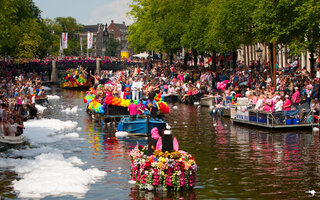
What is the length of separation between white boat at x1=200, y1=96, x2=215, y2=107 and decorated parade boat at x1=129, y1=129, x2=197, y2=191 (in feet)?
98.6

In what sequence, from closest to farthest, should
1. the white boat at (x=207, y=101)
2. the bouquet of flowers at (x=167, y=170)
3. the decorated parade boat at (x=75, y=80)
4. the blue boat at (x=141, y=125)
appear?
the bouquet of flowers at (x=167, y=170)
the blue boat at (x=141, y=125)
the white boat at (x=207, y=101)
the decorated parade boat at (x=75, y=80)

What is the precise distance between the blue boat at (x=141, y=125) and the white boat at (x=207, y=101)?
17.5 metres

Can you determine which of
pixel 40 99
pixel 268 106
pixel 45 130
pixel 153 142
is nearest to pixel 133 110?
pixel 45 130

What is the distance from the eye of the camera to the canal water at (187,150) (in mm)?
17094

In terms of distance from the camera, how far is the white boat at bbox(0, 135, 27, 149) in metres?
23.5

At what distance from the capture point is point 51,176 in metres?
18.7

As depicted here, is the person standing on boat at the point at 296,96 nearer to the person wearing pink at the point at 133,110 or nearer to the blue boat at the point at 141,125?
the blue boat at the point at 141,125

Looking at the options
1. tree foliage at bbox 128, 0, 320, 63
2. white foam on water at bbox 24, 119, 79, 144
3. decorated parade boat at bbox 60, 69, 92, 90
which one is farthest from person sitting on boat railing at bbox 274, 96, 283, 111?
decorated parade boat at bbox 60, 69, 92, 90

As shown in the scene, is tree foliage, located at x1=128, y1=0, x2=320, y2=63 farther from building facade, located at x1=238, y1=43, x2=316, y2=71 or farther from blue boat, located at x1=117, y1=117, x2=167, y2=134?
blue boat, located at x1=117, y1=117, x2=167, y2=134

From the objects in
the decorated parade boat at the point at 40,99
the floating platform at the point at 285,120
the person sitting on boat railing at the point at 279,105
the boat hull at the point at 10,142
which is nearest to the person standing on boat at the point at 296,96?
the person sitting on boat railing at the point at 279,105

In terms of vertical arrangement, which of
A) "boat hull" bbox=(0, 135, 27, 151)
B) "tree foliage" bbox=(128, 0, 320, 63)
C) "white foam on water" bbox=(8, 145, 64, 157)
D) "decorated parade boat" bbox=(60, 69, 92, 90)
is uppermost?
"tree foliage" bbox=(128, 0, 320, 63)

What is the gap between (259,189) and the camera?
1730cm

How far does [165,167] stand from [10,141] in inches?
379

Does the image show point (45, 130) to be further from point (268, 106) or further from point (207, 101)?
point (207, 101)
